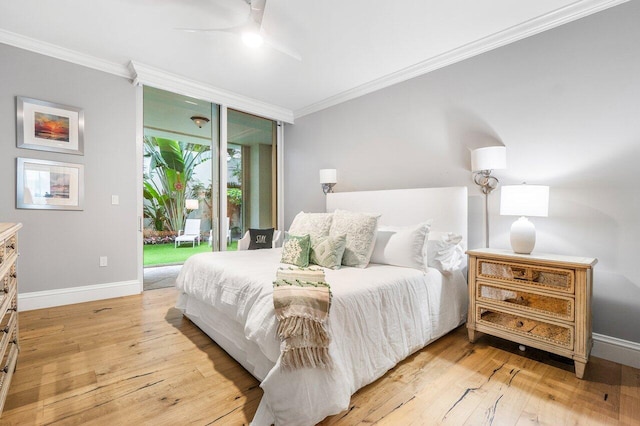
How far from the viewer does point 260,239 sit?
11.6 feet

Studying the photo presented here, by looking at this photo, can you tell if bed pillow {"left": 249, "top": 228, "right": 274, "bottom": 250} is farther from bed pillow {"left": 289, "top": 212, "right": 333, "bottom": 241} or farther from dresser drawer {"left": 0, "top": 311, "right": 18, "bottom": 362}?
dresser drawer {"left": 0, "top": 311, "right": 18, "bottom": 362}

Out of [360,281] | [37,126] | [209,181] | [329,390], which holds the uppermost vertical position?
[37,126]

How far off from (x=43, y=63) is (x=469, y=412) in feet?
15.2

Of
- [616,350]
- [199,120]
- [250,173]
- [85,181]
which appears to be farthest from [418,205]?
[85,181]

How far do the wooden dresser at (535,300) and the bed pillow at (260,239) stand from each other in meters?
2.24

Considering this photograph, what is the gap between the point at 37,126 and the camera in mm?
2936

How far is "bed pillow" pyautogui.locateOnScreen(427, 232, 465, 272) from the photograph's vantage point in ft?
8.07

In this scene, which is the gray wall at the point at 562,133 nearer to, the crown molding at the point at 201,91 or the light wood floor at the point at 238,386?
the light wood floor at the point at 238,386

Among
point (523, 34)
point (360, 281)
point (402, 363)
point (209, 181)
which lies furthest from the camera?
point (209, 181)

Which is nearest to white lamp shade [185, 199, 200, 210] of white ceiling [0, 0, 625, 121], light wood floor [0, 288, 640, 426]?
white ceiling [0, 0, 625, 121]

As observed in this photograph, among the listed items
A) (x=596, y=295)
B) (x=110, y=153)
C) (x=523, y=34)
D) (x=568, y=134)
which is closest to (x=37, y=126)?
(x=110, y=153)

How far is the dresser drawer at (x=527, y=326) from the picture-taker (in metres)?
1.90

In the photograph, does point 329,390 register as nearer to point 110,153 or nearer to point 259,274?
point 259,274

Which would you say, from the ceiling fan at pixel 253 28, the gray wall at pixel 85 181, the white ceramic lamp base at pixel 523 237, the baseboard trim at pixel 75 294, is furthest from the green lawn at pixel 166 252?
the white ceramic lamp base at pixel 523 237
